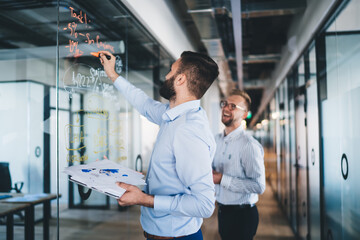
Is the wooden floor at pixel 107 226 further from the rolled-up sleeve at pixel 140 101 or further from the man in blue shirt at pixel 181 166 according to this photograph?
the man in blue shirt at pixel 181 166

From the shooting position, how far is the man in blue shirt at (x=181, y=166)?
1.14 metres

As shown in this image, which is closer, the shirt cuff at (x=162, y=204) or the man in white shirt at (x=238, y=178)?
the shirt cuff at (x=162, y=204)

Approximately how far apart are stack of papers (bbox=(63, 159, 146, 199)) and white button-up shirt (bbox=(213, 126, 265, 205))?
1076mm

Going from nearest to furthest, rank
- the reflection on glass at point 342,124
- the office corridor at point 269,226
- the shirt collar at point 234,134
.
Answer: the reflection on glass at point 342,124 < the shirt collar at point 234,134 < the office corridor at point 269,226

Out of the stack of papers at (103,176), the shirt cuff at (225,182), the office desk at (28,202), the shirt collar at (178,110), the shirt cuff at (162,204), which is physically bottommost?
the office desk at (28,202)

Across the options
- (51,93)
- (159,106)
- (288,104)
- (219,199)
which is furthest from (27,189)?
(288,104)

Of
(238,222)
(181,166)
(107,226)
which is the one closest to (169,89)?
(181,166)

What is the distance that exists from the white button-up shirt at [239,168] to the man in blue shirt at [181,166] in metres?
0.79

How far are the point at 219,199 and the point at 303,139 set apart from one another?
216cm

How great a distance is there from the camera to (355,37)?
193cm

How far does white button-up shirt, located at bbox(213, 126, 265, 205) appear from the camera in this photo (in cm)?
210

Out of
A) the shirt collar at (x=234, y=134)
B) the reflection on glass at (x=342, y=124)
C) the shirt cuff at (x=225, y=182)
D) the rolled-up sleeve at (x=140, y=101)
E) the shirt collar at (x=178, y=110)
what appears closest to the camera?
the shirt collar at (x=178, y=110)

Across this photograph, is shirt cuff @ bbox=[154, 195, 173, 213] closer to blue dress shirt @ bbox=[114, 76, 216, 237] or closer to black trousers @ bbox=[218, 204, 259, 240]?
blue dress shirt @ bbox=[114, 76, 216, 237]

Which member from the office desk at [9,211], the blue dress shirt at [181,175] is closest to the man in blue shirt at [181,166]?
the blue dress shirt at [181,175]
